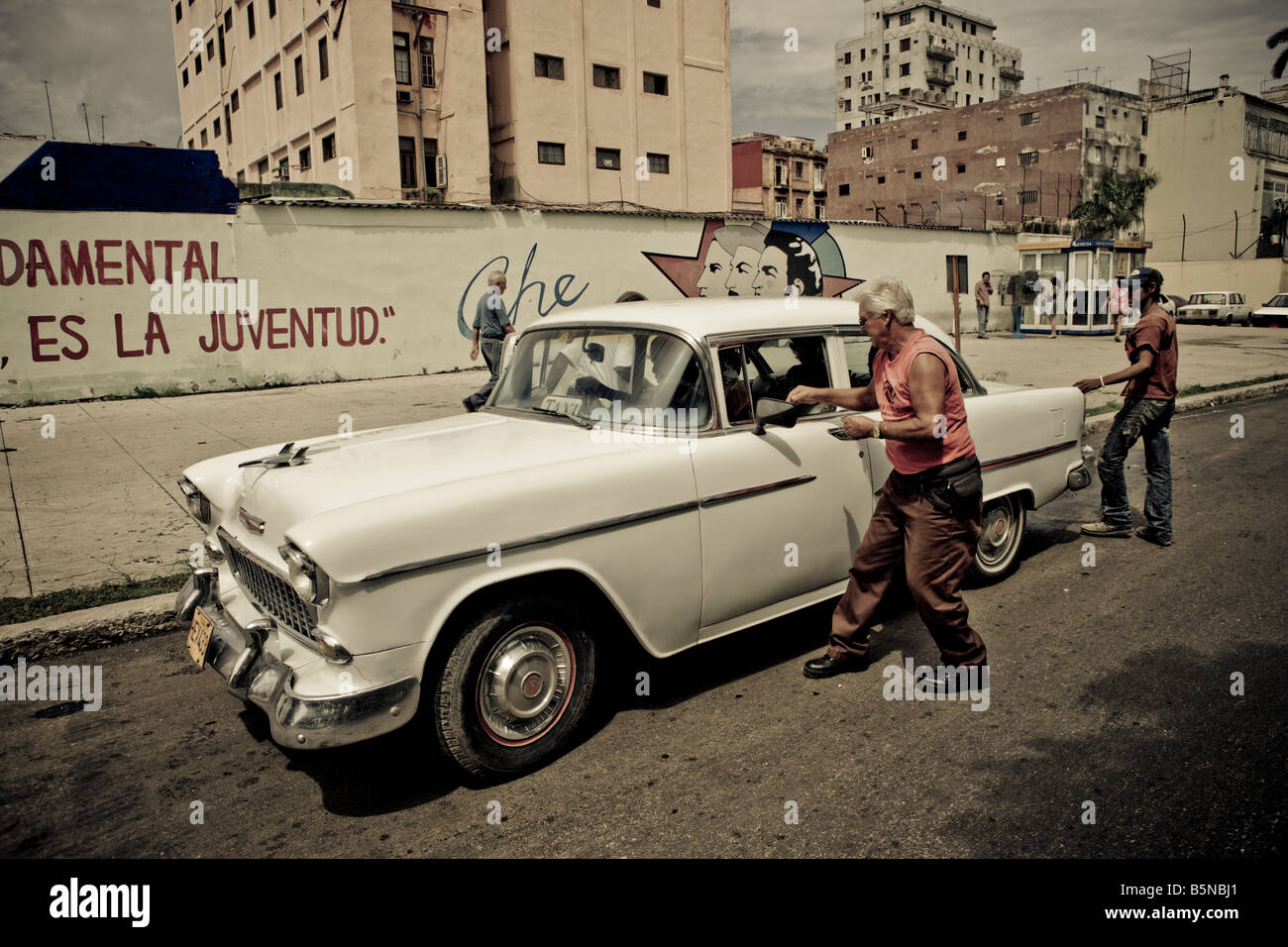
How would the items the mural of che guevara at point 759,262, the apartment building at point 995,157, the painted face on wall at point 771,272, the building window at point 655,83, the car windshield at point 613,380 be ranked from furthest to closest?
1. the apartment building at point 995,157
2. the building window at point 655,83
3. the painted face on wall at point 771,272
4. the mural of che guevara at point 759,262
5. the car windshield at point 613,380

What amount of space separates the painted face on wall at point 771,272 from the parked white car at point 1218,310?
20608mm

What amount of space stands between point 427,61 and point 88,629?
29240mm

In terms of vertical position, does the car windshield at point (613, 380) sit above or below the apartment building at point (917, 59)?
below

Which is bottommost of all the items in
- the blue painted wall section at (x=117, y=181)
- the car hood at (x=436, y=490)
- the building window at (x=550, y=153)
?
the car hood at (x=436, y=490)

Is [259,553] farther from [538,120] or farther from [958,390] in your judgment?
[538,120]

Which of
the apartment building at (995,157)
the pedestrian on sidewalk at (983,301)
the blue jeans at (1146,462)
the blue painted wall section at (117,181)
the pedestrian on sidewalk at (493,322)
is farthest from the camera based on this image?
the apartment building at (995,157)

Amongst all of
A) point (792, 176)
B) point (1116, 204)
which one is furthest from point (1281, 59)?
point (792, 176)

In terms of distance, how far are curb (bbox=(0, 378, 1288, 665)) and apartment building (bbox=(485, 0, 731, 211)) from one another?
2685 cm

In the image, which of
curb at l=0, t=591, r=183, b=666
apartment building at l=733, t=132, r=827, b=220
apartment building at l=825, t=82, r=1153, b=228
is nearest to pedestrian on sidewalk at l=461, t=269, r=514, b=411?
curb at l=0, t=591, r=183, b=666

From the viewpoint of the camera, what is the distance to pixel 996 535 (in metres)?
5.07

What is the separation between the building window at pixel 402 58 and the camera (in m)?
28.8

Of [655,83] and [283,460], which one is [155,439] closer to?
[283,460]

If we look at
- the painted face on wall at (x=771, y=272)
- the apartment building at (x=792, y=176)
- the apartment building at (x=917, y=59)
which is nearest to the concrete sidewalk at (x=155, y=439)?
the painted face on wall at (x=771, y=272)

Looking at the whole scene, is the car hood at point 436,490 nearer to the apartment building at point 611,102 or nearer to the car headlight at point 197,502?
the car headlight at point 197,502
